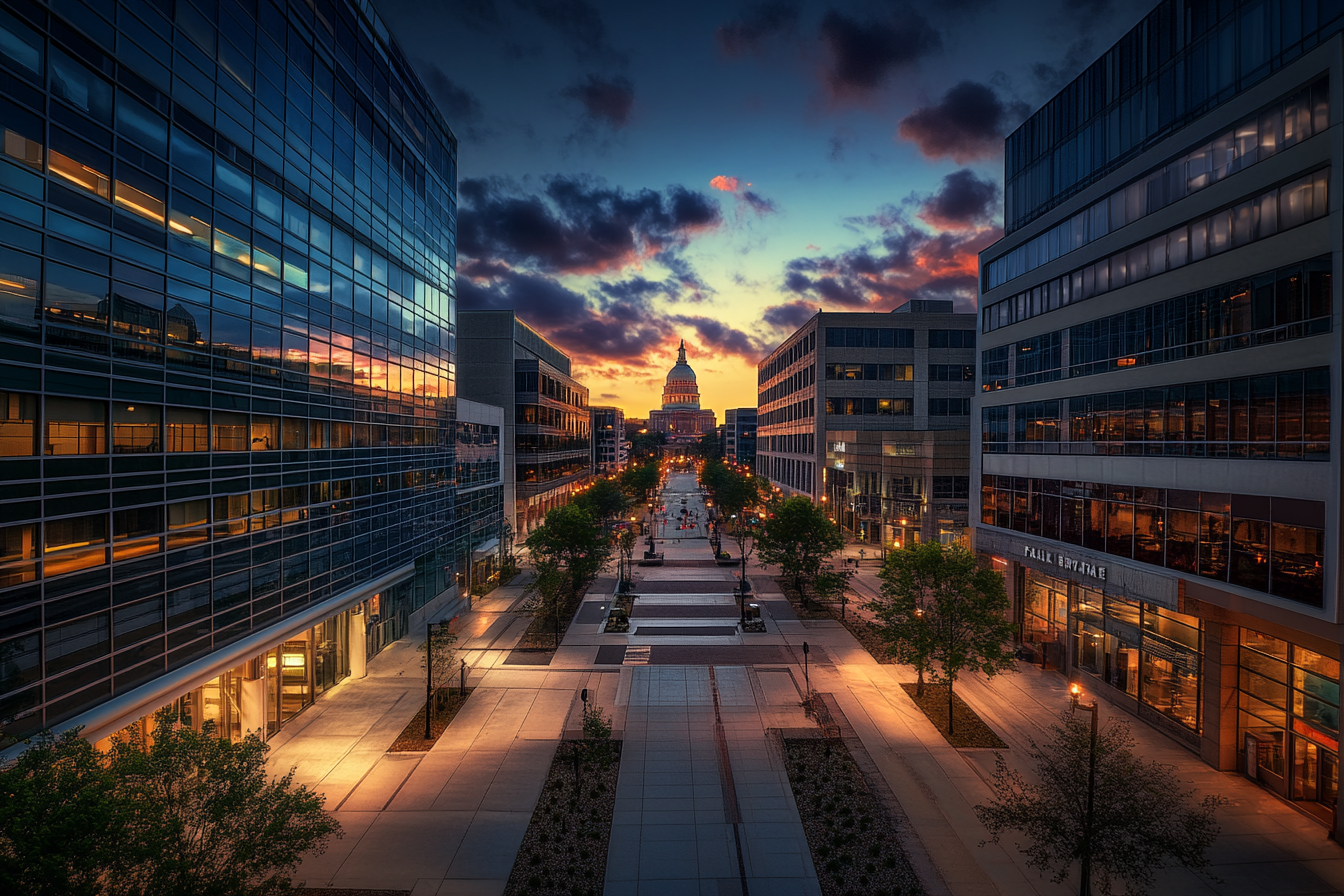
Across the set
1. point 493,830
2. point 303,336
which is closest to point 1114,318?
point 493,830

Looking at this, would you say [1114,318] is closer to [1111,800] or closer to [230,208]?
[1111,800]

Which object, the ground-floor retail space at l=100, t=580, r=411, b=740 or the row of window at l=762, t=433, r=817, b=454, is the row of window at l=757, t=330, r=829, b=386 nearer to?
the row of window at l=762, t=433, r=817, b=454

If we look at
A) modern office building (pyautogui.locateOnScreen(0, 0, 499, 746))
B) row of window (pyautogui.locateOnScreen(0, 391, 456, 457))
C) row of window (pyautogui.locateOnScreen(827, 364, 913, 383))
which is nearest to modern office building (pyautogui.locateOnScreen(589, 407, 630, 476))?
row of window (pyautogui.locateOnScreen(827, 364, 913, 383))

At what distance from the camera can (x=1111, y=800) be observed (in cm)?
1355

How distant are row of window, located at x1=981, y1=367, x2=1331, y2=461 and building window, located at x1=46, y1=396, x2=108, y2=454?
3438 centimetres

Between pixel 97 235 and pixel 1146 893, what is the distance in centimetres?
3169

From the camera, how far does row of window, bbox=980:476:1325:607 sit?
58.2ft

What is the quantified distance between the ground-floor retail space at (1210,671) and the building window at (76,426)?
34618mm

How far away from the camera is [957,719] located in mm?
24219

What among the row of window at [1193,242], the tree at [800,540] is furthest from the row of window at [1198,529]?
the tree at [800,540]

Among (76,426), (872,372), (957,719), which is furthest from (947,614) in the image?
(872,372)

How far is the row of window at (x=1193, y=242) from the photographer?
58.9ft

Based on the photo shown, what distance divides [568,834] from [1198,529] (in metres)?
23.9

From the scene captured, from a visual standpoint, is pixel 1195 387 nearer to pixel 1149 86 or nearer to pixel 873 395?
pixel 1149 86
